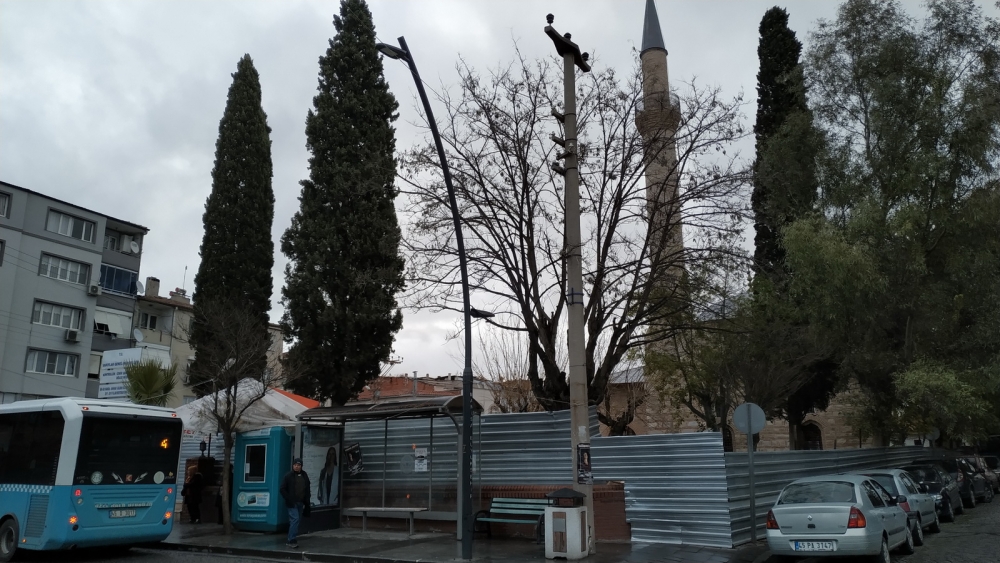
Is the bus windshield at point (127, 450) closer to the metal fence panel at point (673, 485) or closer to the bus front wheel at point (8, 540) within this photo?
the bus front wheel at point (8, 540)

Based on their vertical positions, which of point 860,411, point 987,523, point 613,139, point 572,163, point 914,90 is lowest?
point 987,523

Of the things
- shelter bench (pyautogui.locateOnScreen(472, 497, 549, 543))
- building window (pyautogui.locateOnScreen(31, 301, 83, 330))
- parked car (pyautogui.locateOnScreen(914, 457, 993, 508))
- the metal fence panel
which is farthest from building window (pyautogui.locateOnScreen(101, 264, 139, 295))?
parked car (pyautogui.locateOnScreen(914, 457, 993, 508))

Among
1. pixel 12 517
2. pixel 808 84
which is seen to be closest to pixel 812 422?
pixel 808 84

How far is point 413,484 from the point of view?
17.3 m

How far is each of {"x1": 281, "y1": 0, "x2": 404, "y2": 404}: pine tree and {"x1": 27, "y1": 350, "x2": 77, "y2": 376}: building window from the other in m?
21.8

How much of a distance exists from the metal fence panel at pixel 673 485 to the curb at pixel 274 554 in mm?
4730

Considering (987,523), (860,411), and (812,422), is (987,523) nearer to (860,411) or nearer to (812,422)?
(860,411)

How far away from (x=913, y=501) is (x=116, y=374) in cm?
2325

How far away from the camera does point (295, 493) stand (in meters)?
15.2

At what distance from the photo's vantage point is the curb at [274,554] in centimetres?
1306

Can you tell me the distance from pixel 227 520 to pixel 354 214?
11.9 m

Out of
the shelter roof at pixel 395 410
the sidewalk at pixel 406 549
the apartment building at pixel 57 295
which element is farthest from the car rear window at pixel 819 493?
the apartment building at pixel 57 295

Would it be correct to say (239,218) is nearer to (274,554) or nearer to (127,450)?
(127,450)

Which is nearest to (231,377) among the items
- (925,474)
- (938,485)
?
(925,474)
